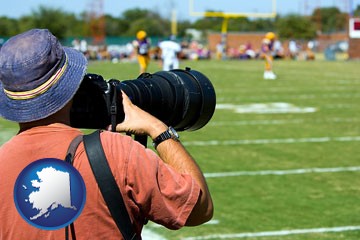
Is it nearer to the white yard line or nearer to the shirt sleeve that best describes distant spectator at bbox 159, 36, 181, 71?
the white yard line

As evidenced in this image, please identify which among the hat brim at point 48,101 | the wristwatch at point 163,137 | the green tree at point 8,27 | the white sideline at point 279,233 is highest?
the hat brim at point 48,101

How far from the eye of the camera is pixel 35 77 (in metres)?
2.12

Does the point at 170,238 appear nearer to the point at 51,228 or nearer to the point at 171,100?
the point at 171,100

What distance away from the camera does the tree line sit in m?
73.8

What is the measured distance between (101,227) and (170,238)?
3.44 metres

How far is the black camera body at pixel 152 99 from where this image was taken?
2.29 meters

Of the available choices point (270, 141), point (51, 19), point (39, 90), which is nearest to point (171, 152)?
→ point (39, 90)

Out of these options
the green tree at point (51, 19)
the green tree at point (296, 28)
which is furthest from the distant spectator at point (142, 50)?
the green tree at point (296, 28)

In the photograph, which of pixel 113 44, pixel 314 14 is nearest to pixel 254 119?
pixel 113 44

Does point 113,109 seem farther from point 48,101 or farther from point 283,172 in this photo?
point 283,172

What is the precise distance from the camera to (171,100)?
2594mm

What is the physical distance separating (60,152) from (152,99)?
0.51 metres

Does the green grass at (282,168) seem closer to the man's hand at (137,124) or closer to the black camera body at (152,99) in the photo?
the black camera body at (152,99)

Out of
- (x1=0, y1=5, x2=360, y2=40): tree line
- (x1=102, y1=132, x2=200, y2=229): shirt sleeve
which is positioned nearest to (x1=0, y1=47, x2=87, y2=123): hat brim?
(x1=102, y1=132, x2=200, y2=229): shirt sleeve
